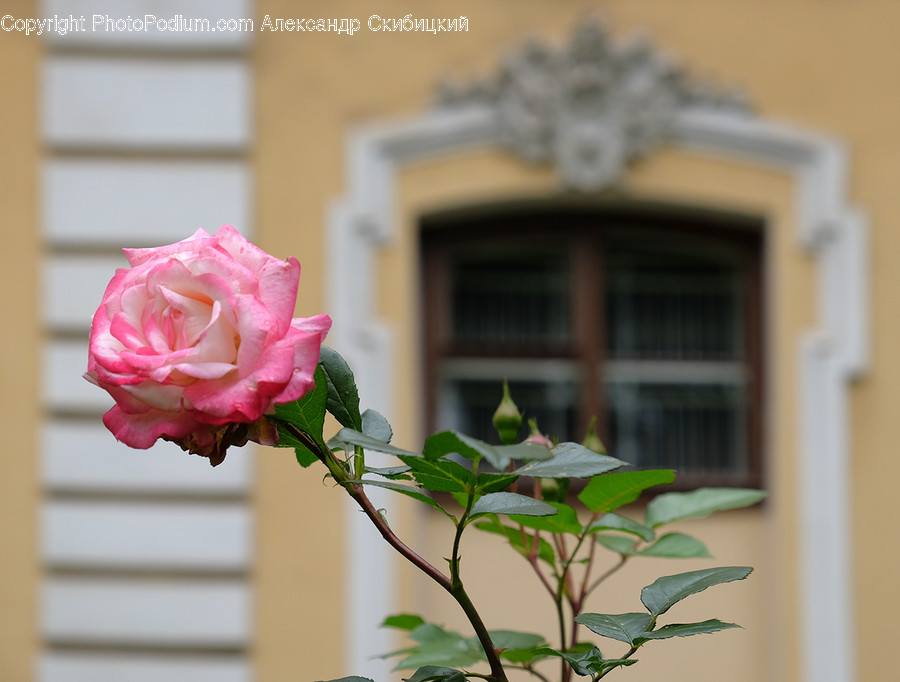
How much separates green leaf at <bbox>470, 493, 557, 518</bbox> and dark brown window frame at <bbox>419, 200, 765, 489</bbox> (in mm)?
2406

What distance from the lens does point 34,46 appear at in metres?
2.77

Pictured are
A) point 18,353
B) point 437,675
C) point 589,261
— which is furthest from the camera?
point 589,261

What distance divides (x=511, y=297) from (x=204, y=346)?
259cm

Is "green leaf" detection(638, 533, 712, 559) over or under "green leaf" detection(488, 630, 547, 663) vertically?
over

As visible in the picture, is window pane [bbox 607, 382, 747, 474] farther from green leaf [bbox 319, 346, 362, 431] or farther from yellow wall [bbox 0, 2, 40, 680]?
green leaf [bbox 319, 346, 362, 431]

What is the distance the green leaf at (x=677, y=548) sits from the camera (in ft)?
2.55

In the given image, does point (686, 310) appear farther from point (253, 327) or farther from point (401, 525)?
point (253, 327)

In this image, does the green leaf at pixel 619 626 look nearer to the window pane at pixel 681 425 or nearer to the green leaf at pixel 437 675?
the green leaf at pixel 437 675

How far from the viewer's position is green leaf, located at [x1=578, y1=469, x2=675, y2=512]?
638mm

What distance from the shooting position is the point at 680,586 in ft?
1.82

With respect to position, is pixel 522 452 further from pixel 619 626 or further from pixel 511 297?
pixel 511 297

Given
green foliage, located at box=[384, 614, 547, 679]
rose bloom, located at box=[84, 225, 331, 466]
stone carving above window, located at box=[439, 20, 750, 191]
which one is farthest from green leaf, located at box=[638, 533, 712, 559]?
stone carving above window, located at box=[439, 20, 750, 191]

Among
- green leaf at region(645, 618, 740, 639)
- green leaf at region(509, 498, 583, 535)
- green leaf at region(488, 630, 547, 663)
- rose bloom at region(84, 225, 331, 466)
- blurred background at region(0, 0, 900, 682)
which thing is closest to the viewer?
rose bloom at region(84, 225, 331, 466)

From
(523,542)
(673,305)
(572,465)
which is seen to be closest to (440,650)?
(523,542)
